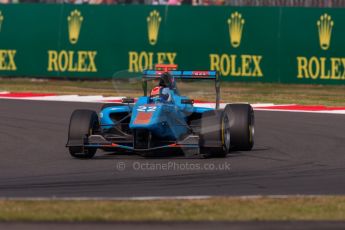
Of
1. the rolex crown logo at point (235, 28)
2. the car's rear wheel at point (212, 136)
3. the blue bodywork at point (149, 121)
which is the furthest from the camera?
the rolex crown logo at point (235, 28)

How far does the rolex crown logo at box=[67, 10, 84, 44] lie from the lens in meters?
26.9

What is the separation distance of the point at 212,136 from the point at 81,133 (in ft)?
5.43

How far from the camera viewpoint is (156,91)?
13711 millimetres

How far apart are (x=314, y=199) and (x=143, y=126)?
3.53 m

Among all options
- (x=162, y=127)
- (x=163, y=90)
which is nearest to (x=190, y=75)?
(x=163, y=90)

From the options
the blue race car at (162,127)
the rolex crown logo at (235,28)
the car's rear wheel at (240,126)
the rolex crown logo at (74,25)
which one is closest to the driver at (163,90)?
the blue race car at (162,127)

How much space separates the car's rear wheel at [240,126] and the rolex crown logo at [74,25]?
13.2 metres

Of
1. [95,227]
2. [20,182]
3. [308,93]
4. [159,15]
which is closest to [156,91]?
[20,182]

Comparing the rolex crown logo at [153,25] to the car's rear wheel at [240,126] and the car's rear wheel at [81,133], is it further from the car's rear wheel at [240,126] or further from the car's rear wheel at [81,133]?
A: the car's rear wheel at [81,133]

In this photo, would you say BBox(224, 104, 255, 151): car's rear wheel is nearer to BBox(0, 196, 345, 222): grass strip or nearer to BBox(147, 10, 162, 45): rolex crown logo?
BBox(0, 196, 345, 222): grass strip

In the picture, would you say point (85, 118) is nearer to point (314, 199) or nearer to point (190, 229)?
point (314, 199)

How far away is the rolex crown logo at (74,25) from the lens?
88.3 feet

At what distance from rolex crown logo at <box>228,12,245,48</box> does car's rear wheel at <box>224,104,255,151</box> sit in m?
11.5

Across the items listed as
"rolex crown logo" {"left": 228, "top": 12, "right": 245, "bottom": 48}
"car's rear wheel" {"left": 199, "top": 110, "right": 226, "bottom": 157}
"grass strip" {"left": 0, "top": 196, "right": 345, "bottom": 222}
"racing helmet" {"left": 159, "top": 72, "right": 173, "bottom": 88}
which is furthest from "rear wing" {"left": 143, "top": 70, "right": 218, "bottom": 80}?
"rolex crown logo" {"left": 228, "top": 12, "right": 245, "bottom": 48}
